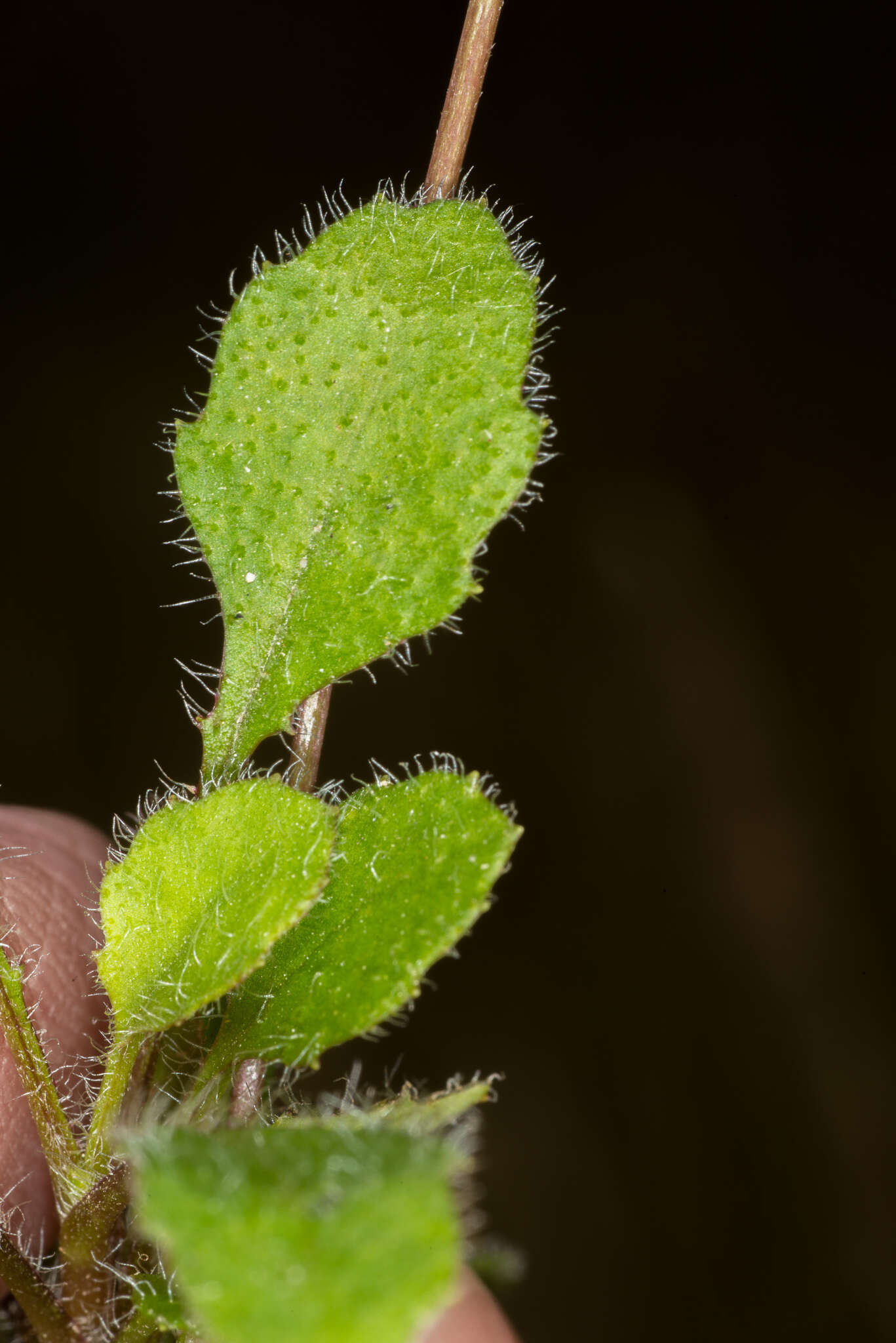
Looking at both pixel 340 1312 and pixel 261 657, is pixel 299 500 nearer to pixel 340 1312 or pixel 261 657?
pixel 261 657

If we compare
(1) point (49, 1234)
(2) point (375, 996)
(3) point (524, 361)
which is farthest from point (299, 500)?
(1) point (49, 1234)

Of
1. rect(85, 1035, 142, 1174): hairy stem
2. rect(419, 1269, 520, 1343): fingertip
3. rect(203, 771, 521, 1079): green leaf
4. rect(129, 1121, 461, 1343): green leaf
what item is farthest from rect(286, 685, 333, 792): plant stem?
rect(419, 1269, 520, 1343): fingertip

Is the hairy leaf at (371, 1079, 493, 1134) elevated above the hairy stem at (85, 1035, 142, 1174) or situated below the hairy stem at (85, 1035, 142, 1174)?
above

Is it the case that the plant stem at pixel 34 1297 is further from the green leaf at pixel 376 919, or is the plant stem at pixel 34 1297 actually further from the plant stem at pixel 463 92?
the plant stem at pixel 463 92

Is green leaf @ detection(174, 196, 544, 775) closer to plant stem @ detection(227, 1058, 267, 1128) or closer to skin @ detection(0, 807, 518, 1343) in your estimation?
plant stem @ detection(227, 1058, 267, 1128)

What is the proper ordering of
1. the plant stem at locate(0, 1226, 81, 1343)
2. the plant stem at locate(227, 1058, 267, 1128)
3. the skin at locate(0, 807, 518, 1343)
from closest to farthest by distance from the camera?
the plant stem at locate(0, 1226, 81, 1343) → the plant stem at locate(227, 1058, 267, 1128) → the skin at locate(0, 807, 518, 1343)

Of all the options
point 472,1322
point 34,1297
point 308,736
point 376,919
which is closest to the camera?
point 376,919

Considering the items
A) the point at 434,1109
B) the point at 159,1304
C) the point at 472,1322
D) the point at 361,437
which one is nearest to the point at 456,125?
the point at 361,437

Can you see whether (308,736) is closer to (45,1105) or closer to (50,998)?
(45,1105)
